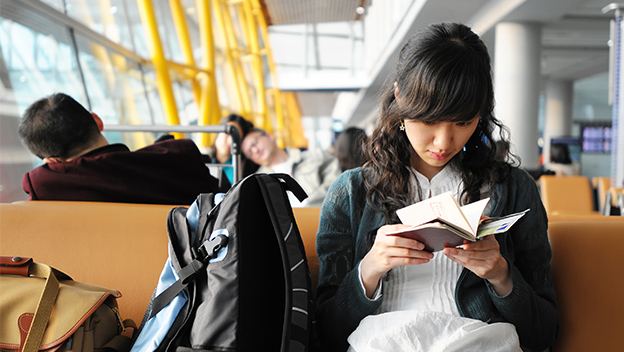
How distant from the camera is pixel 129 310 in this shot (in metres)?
1.80

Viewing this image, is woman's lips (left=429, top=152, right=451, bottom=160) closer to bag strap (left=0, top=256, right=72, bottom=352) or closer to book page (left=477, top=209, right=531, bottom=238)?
book page (left=477, top=209, right=531, bottom=238)

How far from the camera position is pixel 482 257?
119 centimetres

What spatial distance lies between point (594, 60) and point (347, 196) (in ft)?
45.6

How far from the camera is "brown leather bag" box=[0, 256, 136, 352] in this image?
1306mm

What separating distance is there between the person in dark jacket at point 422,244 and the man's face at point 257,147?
10.9ft


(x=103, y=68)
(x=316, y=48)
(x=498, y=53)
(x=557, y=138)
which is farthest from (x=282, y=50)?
(x=103, y=68)

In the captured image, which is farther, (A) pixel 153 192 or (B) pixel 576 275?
(A) pixel 153 192

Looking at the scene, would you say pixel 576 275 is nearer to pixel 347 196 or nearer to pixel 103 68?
pixel 347 196

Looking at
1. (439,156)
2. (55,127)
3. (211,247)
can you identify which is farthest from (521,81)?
(211,247)

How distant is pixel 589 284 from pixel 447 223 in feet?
2.60

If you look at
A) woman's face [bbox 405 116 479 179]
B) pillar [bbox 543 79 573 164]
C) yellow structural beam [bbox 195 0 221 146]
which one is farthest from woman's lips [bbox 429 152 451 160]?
pillar [bbox 543 79 573 164]

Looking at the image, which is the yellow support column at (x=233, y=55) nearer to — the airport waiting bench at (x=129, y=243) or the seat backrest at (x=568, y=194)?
the seat backrest at (x=568, y=194)

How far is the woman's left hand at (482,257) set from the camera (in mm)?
1170

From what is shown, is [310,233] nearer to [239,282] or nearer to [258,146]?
[239,282]
